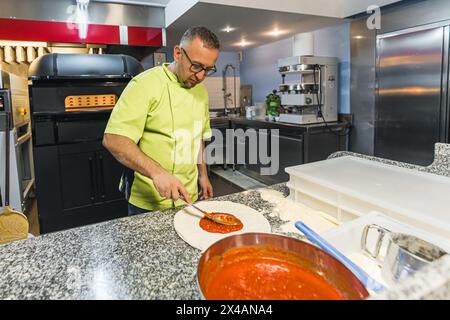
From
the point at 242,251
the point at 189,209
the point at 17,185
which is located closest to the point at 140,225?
the point at 189,209

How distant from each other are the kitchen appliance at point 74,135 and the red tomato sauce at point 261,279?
2446 millimetres

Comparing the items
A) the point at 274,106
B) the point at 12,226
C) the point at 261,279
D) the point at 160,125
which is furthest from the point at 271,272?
→ the point at 274,106


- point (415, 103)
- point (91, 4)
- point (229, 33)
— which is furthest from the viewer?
point (229, 33)

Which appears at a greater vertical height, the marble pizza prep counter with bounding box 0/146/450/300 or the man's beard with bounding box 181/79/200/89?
the man's beard with bounding box 181/79/200/89

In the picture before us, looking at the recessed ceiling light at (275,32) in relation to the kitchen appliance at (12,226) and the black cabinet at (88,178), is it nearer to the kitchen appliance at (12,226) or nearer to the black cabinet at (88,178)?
the black cabinet at (88,178)

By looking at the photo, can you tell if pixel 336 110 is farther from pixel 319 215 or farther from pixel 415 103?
pixel 319 215

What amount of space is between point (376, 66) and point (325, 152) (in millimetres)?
1013

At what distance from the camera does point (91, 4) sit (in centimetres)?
313

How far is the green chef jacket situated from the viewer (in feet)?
4.41

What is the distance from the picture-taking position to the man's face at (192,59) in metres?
1.35

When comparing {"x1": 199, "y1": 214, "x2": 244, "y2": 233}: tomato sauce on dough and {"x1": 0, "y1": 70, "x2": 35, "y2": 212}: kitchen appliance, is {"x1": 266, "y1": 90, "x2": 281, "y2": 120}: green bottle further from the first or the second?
{"x1": 199, "y1": 214, "x2": 244, "y2": 233}: tomato sauce on dough

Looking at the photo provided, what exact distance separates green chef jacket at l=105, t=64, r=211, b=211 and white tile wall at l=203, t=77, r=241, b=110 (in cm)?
364

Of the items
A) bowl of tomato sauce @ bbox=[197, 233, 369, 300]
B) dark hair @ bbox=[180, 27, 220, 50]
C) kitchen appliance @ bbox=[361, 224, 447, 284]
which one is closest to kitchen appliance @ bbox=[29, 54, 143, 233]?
dark hair @ bbox=[180, 27, 220, 50]

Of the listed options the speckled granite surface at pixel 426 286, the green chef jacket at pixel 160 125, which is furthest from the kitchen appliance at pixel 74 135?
the speckled granite surface at pixel 426 286
